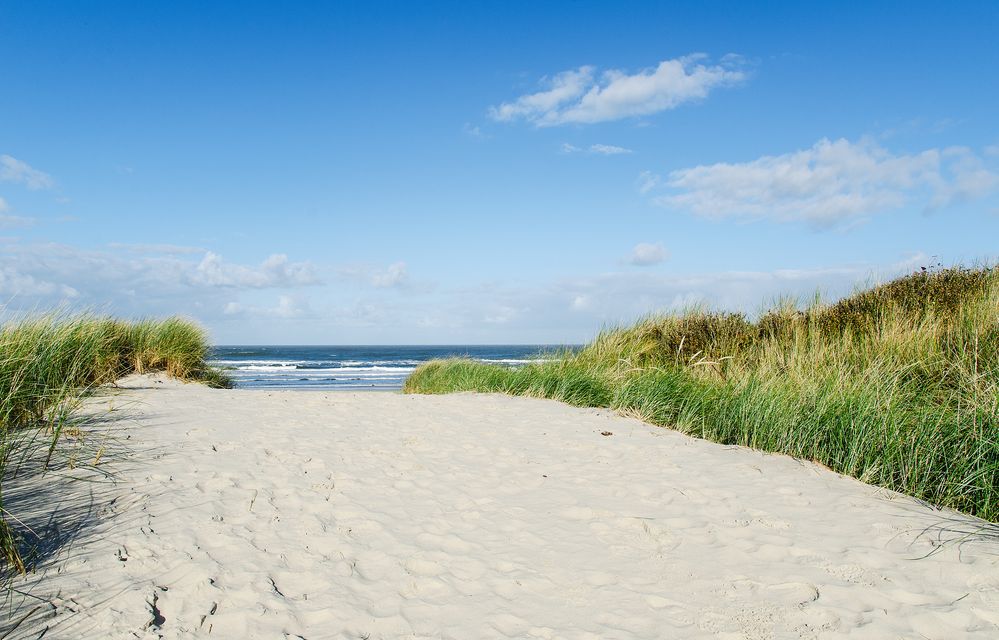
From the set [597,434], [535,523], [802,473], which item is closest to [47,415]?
[535,523]

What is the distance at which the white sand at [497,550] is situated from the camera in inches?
129

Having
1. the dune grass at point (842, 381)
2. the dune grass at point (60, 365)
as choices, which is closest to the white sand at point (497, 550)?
the dune grass at point (842, 381)

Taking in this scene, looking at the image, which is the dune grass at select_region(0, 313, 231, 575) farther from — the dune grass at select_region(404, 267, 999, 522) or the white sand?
the dune grass at select_region(404, 267, 999, 522)

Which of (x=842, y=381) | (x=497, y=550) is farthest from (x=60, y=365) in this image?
(x=842, y=381)

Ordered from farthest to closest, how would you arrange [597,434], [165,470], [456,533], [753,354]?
1. [753,354]
2. [597,434]
3. [165,470]
4. [456,533]

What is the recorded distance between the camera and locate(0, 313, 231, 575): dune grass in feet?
15.7

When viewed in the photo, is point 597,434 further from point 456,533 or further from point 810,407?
point 456,533

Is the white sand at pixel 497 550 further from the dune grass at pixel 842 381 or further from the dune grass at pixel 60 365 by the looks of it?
the dune grass at pixel 60 365

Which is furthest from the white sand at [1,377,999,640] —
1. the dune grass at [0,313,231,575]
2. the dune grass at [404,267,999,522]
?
the dune grass at [0,313,231,575]

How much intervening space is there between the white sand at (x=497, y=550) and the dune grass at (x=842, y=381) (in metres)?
0.55

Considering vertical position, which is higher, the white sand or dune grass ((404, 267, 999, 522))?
dune grass ((404, 267, 999, 522))

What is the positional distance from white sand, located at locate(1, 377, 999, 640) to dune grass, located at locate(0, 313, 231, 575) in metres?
0.71

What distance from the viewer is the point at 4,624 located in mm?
2865

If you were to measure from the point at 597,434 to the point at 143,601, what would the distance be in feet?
18.5
